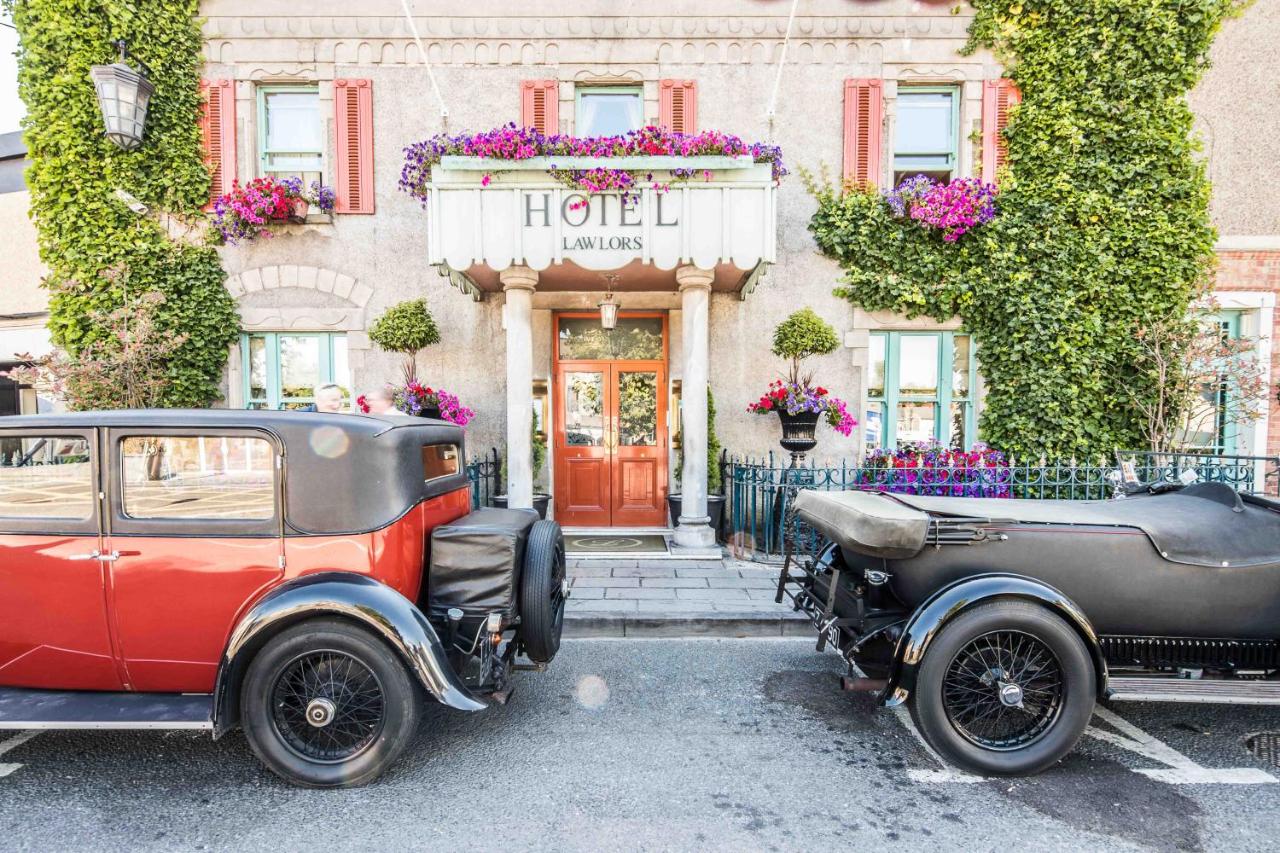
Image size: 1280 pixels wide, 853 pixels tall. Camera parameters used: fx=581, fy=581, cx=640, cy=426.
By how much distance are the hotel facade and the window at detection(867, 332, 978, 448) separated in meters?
0.03

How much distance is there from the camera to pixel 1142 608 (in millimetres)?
3064

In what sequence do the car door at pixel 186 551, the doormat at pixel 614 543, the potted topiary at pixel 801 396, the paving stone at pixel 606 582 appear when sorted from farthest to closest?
the potted topiary at pixel 801 396 → the doormat at pixel 614 543 → the paving stone at pixel 606 582 → the car door at pixel 186 551

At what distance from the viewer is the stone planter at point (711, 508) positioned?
745cm

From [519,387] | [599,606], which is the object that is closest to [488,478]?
[519,387]

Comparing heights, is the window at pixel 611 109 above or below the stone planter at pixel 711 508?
above

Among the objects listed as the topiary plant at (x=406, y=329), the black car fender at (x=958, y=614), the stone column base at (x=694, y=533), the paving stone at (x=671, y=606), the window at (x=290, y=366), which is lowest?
the paving stone at (x=671, y=606)

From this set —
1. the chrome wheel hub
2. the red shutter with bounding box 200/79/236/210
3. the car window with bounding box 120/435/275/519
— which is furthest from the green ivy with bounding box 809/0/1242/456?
the red shutter with bounding box 200/79/236/210

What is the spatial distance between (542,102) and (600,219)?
10.3 feet

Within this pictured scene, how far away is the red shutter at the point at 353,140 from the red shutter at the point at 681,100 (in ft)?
13.7

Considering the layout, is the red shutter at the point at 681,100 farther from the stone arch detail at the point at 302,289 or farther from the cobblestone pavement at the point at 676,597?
the cobblestone pavement at the point at 676,597

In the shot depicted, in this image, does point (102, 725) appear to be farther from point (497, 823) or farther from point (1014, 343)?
point (1014, 343)

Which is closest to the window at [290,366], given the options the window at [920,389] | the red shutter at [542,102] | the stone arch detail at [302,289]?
the stone arch detail at [302,289]

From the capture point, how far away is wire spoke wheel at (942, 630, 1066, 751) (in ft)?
9.36

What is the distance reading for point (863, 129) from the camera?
830 centimetres
